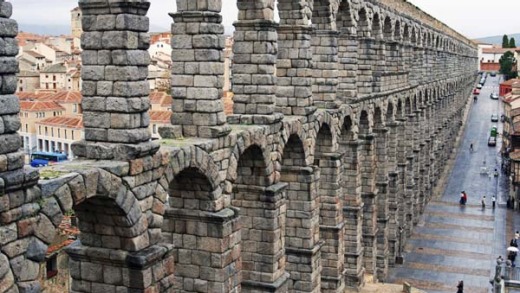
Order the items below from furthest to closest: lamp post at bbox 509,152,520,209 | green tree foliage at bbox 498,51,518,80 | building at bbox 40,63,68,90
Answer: green tree foliage at bbox 498,51,518,80 → building at bbox 40,63,68,90 → lamp post at bbox 509,152,520,209

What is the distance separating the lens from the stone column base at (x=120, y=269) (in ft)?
42.5

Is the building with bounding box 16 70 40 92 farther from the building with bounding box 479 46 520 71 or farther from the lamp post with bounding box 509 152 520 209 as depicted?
the building with bounding box 479 46 520 71

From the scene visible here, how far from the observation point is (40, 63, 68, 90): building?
55156mm

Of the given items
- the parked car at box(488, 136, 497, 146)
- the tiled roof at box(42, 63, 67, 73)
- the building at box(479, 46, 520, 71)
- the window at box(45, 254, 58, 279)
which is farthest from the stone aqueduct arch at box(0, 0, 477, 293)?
the building at box(479, 46, 520, 71)

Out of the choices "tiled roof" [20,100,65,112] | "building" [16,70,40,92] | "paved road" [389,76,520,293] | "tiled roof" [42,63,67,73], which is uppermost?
"tiled roof" [42,63,67,73]

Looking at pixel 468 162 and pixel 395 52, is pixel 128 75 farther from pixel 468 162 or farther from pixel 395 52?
pixel 468 162

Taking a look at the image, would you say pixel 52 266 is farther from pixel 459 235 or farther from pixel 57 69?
pixel 57 69

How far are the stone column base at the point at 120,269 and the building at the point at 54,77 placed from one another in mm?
41446

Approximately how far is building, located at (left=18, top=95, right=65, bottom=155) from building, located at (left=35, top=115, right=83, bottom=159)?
0.39m

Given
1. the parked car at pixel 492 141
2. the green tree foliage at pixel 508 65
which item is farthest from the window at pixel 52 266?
the green tree foliage at pixel 508 65

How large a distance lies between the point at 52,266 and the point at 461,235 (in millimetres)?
26780

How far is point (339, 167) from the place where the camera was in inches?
1017

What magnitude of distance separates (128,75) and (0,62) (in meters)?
3.13

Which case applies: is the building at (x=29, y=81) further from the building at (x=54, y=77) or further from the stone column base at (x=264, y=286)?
the stone column base at (x=264, y=286)
